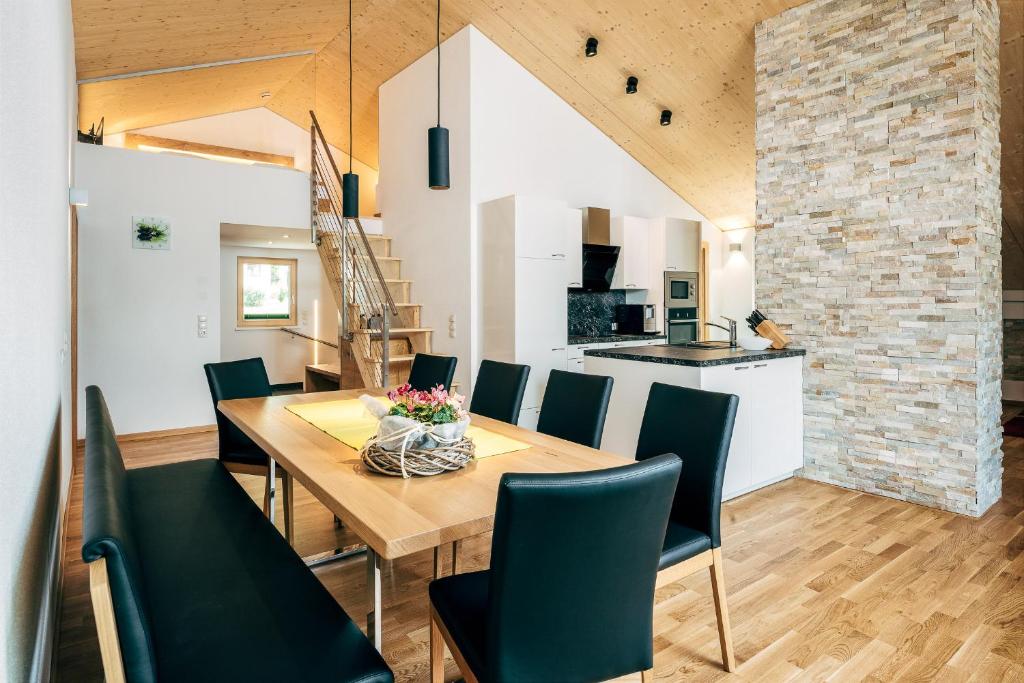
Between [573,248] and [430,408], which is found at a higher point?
[573,248]

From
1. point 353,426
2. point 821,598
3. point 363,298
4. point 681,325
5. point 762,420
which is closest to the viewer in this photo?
point 353,426

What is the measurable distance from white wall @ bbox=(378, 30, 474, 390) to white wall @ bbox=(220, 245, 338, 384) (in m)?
2.76

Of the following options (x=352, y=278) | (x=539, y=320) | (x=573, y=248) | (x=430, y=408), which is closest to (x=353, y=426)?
(x=430, y=408)

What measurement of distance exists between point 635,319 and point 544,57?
2679 millimetres

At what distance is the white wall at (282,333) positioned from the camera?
8375 mm

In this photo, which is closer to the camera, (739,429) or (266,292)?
(739,429)

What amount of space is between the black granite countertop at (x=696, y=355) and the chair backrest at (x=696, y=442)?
132cm

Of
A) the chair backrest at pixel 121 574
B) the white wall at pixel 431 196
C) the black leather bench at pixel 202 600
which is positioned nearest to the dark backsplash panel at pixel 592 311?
the white wall at pixel 431 196

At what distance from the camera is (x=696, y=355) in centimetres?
379

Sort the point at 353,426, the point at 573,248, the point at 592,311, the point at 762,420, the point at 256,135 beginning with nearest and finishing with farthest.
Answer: the point at 353,426, the point at 762,420, the point at 573,248, the point at 592,311, the point at 256,135

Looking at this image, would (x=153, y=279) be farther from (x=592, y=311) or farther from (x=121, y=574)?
(x=121, y=574)

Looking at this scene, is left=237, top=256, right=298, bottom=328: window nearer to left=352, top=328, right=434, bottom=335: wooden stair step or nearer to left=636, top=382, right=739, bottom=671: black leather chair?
left=352, top=328, right=434, bottom=335: wooden stair step

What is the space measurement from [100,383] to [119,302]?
76cm

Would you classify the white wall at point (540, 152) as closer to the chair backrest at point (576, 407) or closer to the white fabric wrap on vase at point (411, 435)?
the chair backrest at point (576, 407)
